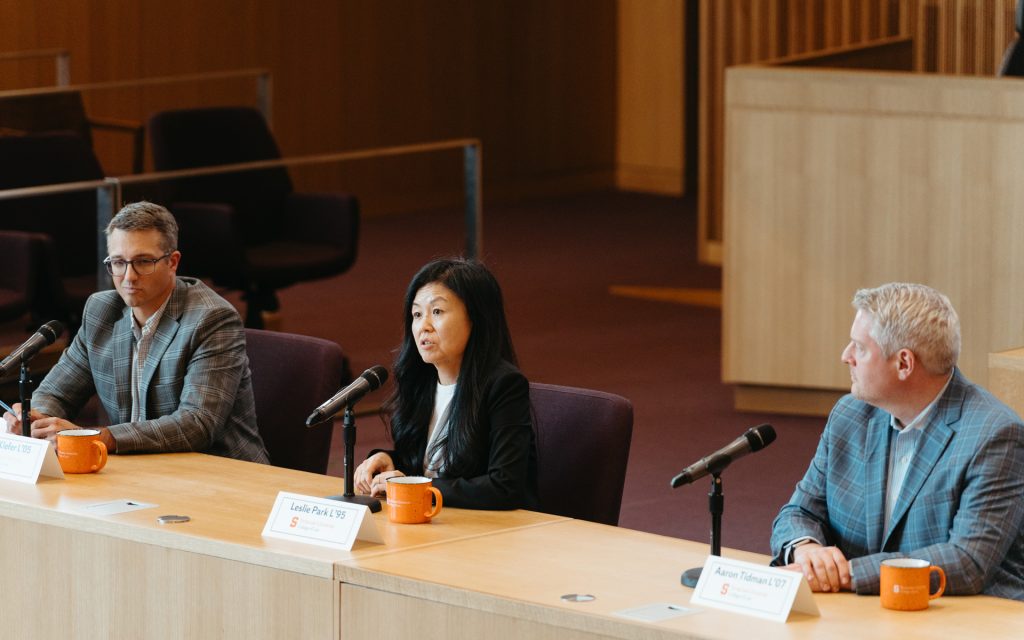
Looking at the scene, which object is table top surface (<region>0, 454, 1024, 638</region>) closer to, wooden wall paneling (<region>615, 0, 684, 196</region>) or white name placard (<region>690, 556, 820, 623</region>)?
white name placard (<region>690, 556, 820, 623</region>)

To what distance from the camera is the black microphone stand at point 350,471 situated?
10.7 feet

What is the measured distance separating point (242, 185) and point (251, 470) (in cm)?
385

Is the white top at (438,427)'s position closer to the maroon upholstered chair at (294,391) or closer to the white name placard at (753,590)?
the maroon upholstered chair at (294,391)

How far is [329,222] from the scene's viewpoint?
768cm

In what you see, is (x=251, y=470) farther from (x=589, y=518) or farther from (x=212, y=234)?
(x=212, y=234)

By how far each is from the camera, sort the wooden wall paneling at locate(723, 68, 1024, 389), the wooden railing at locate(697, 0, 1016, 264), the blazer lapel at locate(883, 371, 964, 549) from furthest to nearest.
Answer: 1. the wooden railing at locate(697, 0, 1016, 264)
2. the wooden wall paneling at locate(723, 68, 1024, 389)
3. the blazer lapel at locate(883, 371, 964, 549)

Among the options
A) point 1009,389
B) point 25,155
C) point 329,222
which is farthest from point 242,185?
point 1009,389

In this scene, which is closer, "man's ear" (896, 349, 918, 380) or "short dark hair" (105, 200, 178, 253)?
"man's ear" (896, 349, 918, 380)

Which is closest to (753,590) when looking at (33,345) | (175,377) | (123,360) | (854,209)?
(33,345)

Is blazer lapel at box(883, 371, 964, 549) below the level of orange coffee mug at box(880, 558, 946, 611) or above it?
above

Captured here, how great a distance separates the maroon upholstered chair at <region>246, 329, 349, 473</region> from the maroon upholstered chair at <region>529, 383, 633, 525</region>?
2.10ft

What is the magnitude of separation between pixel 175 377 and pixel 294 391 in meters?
0.30

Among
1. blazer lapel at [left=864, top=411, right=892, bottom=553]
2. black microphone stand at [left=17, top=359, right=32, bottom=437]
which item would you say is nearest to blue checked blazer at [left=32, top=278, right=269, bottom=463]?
black microphone stand at [left=17, top=359, right=32, bottom=437]

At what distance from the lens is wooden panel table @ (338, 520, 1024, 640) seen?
8.61 feet
